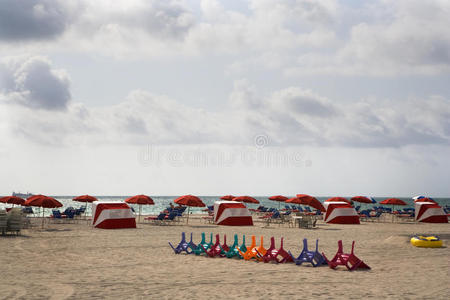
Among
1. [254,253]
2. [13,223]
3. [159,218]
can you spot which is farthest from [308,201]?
[13,223]

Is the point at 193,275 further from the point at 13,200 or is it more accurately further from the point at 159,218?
the point at 13,200

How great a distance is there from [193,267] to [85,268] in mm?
2253

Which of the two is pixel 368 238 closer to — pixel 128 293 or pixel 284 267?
pixel 284 267

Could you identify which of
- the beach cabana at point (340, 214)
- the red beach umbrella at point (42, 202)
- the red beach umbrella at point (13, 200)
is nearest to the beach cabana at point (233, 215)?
the beach cabana at point (340, 214)

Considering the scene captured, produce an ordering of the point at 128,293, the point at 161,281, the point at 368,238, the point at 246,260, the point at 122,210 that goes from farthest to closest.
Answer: the point at 122,210, the point at 368,238, the point at 246,260, the point at 161,281, the point at 128,293

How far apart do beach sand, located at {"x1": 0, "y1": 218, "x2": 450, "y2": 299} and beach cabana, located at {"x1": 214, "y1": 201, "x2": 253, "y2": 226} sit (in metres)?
8.86

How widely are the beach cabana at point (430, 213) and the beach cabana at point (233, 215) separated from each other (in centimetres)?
1206

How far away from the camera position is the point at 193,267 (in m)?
9.73

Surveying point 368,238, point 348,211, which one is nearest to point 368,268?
point 368,238

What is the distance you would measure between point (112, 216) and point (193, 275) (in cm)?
1174

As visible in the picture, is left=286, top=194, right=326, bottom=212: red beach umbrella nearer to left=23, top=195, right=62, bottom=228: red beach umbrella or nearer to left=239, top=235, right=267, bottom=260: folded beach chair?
left=23, top=195, right=62, bottom=228: red beach umbrella

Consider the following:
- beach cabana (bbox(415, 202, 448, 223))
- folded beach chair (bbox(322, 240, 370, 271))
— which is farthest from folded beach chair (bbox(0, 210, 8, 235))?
beach cabana (bbox(415, 202, 448, 223))

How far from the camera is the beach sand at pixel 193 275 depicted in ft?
23.8

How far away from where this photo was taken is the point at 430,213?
27625 millimetres
